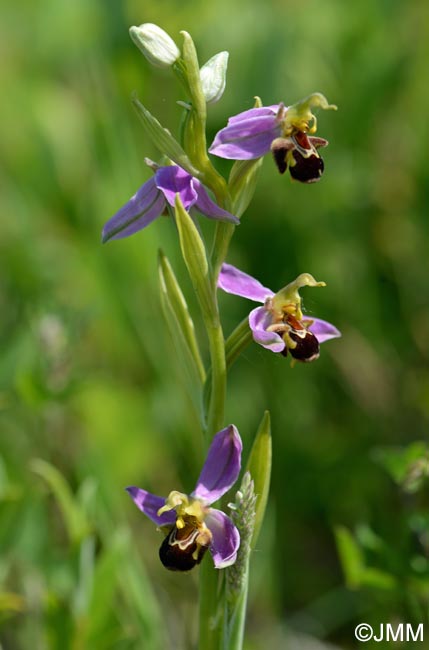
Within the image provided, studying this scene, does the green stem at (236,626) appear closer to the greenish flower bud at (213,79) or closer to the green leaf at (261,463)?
the green leaf at (261,463)

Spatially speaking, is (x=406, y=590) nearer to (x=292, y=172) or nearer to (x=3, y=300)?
(x=292, y=172)

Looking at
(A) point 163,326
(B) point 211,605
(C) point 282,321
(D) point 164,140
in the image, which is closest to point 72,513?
(B) point 211,605

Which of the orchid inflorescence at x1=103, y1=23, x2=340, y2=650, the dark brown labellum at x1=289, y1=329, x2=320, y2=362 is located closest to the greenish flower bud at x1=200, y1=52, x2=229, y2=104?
the orchid inflorescence at x1=103, y1=23, x2=340, y2=650

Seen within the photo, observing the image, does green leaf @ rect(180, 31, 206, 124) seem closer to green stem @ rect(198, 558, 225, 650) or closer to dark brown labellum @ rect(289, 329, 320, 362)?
dark brown labellum @ rect(289, 329, 320, 362)

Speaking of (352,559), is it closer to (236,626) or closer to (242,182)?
(236,626)

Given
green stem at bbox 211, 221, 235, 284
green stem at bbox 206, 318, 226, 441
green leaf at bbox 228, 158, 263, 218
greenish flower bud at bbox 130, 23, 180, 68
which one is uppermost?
greenish flower bud at bbox 130, 23, 180, 68

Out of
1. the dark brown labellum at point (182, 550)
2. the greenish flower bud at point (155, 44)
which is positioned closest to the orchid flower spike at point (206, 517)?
the dark brown labellum at point (182, 550)
